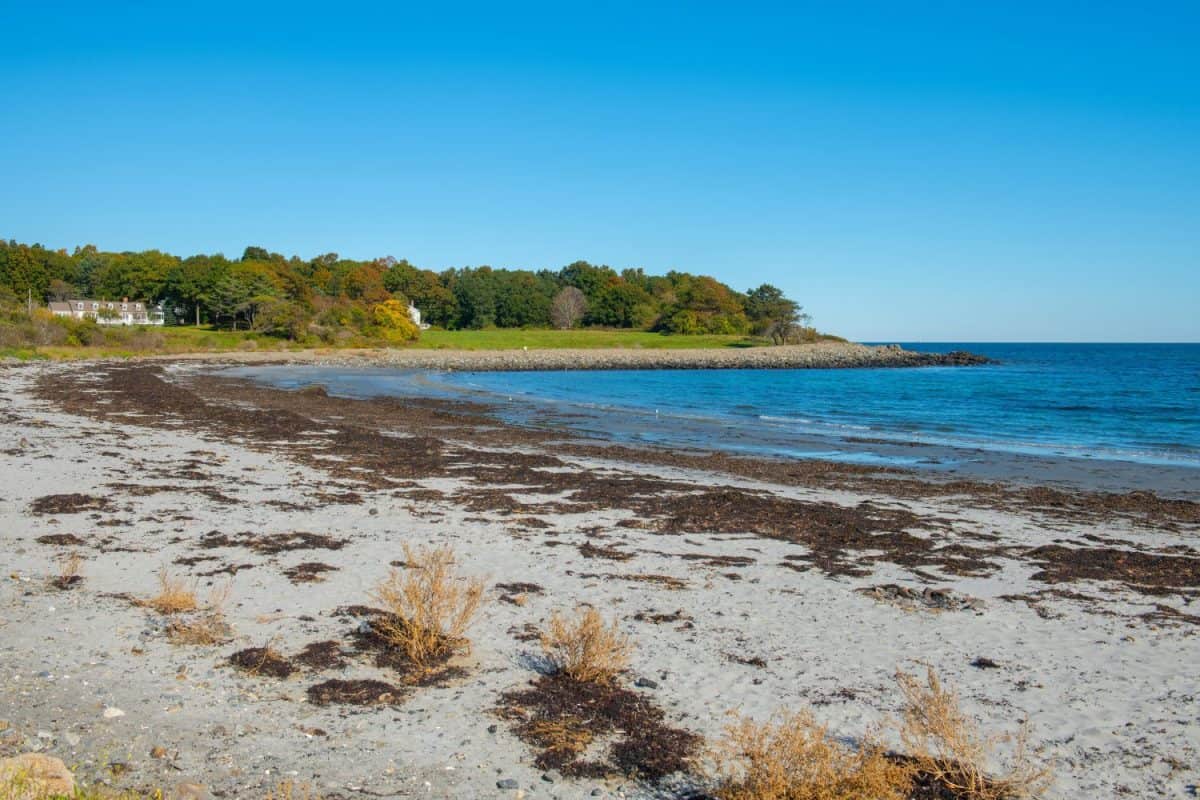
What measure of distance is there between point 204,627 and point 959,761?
592cm

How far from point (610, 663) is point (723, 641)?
142 cm

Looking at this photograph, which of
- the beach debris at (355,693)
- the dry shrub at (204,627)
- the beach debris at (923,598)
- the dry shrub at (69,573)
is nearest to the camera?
the beach debris at (355,693)

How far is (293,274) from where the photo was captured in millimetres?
109562

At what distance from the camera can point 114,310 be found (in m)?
102

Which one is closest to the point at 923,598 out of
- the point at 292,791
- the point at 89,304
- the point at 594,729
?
the point at 594,729

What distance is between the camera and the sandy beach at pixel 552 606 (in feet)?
17.3

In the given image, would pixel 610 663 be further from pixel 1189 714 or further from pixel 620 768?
pixel 1189 714

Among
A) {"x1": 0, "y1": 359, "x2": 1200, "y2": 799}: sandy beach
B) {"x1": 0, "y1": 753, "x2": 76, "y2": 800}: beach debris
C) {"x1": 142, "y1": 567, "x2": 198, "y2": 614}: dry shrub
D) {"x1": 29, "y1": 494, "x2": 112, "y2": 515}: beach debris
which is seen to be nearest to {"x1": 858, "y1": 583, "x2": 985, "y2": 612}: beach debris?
{"x1": 0, "y1": 359, "x2": 1200, "y2": 799}: sandy beach

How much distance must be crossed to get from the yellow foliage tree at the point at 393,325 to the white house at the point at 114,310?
2926 centimetres

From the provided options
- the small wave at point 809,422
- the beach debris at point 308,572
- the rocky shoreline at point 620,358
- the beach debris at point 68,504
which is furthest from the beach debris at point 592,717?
the rocky shoreline at point 620,358

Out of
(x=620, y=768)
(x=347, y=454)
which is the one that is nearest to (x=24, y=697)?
(x=620, y=768)

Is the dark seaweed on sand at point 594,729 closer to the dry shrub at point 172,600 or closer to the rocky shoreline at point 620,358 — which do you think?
the dry shrub at point 172,600

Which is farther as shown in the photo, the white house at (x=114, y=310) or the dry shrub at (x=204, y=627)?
the white house at (x=114, y=310)

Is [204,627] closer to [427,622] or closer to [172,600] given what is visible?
[172,600]
